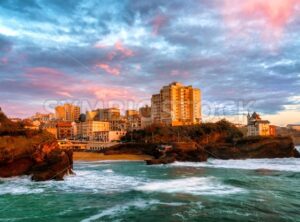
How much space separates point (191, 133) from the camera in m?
100

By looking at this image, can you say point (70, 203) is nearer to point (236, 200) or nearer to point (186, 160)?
point (236, 200)

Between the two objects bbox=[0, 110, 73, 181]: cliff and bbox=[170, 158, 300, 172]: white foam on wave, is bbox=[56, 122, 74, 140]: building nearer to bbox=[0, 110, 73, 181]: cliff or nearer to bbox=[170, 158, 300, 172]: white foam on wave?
bbox=[170, 158, 300, 172]: white foam on wave

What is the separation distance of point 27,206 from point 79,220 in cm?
587

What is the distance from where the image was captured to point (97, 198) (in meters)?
25.0

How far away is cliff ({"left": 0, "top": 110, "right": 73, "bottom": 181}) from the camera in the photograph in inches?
1407

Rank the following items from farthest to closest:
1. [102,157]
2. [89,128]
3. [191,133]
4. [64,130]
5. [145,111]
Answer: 1. [145,111]
2. [64,130]
3. [89,128]
4. [191,133]
5. [102,157]

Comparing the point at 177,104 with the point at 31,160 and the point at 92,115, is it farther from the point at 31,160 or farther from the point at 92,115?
the point at 31,160

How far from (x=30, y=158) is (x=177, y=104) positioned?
11369 cm

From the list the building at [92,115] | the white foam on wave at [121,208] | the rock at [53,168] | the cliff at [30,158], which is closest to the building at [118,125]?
the building at [92,115]

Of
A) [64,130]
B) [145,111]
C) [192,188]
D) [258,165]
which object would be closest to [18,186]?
[192,188]

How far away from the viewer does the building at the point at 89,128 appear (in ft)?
480

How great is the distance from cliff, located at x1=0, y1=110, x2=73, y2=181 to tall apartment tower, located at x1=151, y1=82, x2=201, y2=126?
345ft

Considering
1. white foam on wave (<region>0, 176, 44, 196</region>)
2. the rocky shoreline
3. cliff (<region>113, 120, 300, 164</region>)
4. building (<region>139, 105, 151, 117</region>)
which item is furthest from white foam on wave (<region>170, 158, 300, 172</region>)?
building (<region>139, 105, 151, 117</region>)

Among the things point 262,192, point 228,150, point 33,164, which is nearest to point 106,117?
point 228,150
